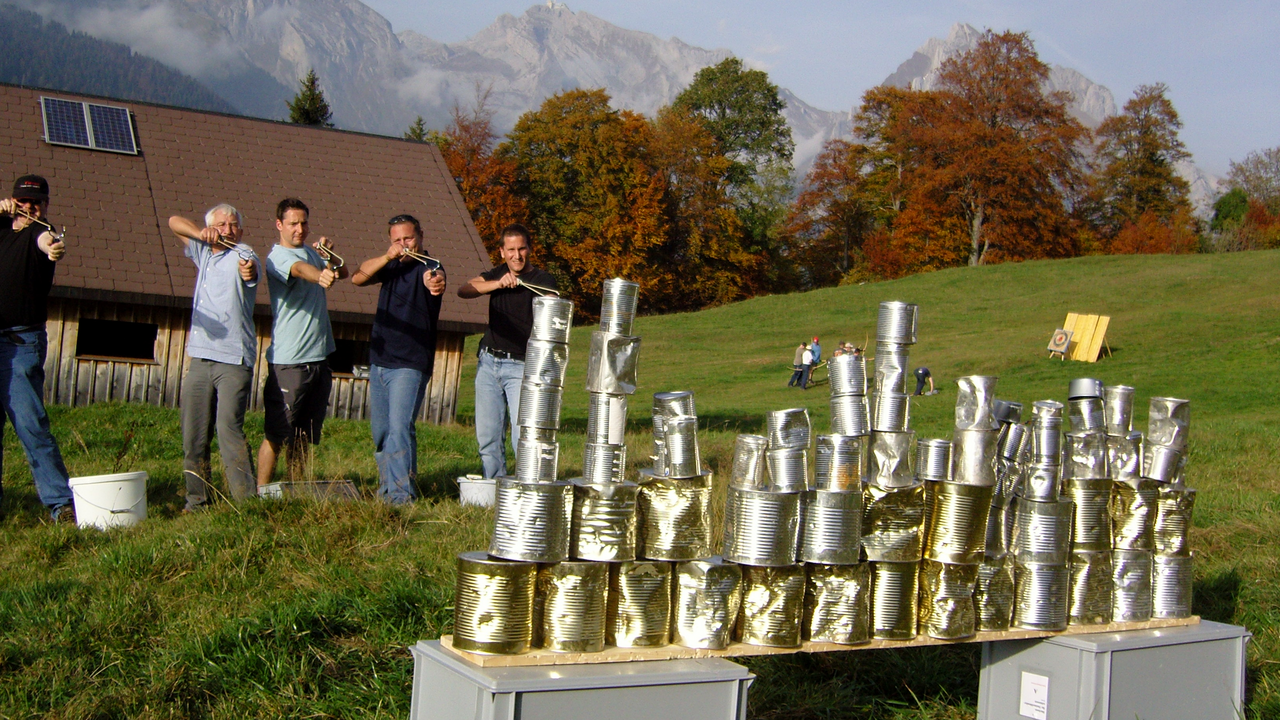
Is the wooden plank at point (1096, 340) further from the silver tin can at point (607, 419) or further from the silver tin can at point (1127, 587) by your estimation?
the silver tin can at point (607, 419)

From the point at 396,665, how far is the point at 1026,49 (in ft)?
193

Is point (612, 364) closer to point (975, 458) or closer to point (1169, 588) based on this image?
point (975, 458)

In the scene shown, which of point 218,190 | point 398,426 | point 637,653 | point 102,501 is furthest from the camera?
point 218,190

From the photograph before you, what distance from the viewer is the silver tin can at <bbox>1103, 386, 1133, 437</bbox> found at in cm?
434

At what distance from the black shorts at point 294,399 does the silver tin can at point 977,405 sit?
4.17 m

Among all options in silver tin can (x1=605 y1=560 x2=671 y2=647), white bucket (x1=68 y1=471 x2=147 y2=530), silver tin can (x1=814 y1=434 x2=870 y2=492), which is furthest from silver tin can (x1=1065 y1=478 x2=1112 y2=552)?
white bucket (x1=68 y1=471 x2=147 y2=530)

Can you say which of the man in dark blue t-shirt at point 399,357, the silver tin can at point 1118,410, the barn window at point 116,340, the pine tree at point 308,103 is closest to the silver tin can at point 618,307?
the silver tin can at point 1118,410

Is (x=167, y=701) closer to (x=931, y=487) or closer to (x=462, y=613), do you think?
(x=462, y=613)

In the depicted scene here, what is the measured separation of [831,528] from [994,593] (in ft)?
2.76

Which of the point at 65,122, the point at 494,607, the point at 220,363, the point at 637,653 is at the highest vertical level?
the point at 65,122

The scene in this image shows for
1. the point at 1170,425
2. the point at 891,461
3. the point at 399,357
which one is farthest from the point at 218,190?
the point at 1170,425

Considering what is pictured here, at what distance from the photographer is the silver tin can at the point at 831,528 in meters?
3.48

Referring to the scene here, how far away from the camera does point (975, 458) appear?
3.79 m

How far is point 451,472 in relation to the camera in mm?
8547
